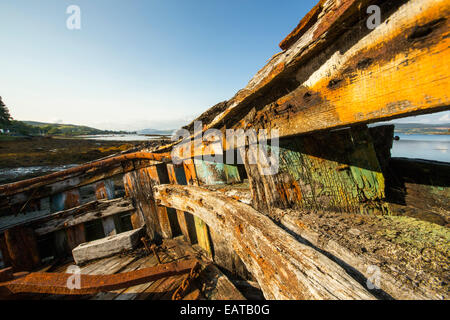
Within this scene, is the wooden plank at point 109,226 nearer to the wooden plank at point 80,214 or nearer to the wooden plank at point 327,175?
the wooden plank at point 80,214

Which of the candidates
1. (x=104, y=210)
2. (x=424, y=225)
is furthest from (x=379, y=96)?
(x=104, y=210)

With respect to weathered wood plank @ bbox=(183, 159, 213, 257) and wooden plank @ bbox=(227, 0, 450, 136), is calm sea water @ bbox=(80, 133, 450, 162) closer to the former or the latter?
wooden plank @ bbox=(227, 0, 450, 136)

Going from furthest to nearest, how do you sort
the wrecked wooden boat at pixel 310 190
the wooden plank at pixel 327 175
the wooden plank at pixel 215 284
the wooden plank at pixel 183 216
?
the wooden plank at pixel 183 216 → the wooden plank at pixel 215 284 → the wooden plank at pixel 327 175 → the wrecked wooden boat at pixel 310 190

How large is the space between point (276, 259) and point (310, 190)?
579mm

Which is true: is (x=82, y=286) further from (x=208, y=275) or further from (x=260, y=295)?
(x=260, y=295)

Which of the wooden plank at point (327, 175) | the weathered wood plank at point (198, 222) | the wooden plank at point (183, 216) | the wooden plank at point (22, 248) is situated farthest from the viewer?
the wooden plank at point (183, 216)

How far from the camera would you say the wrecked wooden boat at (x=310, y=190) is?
0.57 meters

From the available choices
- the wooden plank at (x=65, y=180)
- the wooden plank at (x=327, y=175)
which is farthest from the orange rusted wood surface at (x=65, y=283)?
the wooden plank at (x=327, y=175)

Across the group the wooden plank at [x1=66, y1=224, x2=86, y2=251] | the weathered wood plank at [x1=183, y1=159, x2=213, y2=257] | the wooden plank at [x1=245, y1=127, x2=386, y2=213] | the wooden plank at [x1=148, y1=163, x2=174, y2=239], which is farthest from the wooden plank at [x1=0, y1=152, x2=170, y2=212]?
the wooden plank at [x1=245, y1=127, x2=386, y2=213]

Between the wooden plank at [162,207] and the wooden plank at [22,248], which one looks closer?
the wooden plank at [22,248]

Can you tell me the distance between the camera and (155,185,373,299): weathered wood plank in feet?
2.15

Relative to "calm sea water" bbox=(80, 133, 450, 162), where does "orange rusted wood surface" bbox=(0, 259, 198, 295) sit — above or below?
below

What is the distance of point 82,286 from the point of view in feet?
5.10

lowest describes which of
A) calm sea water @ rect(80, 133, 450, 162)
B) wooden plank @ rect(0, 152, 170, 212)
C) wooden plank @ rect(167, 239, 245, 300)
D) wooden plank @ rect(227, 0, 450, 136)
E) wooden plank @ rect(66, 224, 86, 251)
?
wooden plank @ rect(167, 239, 245, 300)
